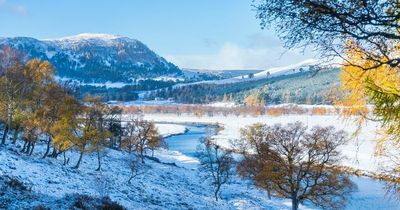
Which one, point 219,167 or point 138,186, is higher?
point 219,167

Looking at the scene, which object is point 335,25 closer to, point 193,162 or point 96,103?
point 96,103

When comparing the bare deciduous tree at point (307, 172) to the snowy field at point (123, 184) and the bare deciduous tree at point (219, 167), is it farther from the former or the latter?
the bare deciduous tree at point (219, 167)

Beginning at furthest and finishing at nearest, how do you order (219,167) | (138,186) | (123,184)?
1. (219,167)
2. (138,186)
3. (123,184)

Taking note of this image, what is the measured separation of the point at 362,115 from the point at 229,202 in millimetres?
33161

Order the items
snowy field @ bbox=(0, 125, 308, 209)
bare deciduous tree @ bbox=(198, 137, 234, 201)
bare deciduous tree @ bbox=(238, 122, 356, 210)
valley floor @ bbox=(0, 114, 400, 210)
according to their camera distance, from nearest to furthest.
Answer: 1. valley floor @ bbox=(0, 114, 400, 210)
2. snowy field @ bbox=(0, 125, 308, 209)
3. bare deciduous tree @ bbox=(238, 122, 356, 210)
4. bare deciduous tree @ bbox=(198, 137, 234, 201)

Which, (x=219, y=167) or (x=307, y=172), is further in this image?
(x=219, y=167)

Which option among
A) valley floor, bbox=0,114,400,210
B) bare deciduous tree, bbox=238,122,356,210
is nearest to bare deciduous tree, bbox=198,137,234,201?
valley floor, bbox=0,114,400,210

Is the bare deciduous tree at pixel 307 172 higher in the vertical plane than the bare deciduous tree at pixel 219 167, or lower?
higher

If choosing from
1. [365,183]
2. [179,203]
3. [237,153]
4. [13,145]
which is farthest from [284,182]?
[237,153]

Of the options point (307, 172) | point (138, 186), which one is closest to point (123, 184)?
point (138, 186)

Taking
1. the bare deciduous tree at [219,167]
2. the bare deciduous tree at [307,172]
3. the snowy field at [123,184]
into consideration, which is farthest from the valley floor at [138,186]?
the bare deciduous tree at [307,172]

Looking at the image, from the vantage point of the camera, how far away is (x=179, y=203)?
3138 centimetres

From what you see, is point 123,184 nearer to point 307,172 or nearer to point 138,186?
point 138,186

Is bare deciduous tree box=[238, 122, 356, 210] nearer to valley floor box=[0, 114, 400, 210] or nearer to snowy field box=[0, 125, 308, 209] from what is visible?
valley floor box=[0, 114, 400, 210]
